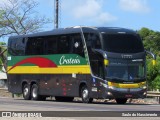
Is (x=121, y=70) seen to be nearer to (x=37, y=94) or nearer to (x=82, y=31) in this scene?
(x=82, y=31)

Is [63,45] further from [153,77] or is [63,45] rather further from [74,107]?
[153,77]

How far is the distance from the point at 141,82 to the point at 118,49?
2203 millimetres

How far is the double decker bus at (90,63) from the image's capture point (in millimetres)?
29062

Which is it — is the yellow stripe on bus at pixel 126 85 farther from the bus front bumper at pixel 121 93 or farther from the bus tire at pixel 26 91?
the bus tire at pixel 26 91

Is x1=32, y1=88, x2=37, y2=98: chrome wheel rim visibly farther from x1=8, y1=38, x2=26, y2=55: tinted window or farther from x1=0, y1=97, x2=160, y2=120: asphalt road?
x1=0, y1=97, x2=160, y2=120: asphalt road

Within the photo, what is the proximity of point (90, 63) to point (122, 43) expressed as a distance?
6.57 feet

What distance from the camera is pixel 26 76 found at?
35750mm

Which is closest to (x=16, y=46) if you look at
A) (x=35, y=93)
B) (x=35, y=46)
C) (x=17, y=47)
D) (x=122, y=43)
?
(x=17, y=47)

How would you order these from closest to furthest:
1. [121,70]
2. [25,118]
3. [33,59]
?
[25,118] < [121,70] < [33,59]

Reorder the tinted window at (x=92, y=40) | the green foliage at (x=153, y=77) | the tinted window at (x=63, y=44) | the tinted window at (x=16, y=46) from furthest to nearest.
Result: 1. the green foliage at (x=153, y=77)
2. the tinted window at (x=16, y=46)
3. the tinted window at (x=63, y=44)
4. the tinted window at (x=92, y=40)

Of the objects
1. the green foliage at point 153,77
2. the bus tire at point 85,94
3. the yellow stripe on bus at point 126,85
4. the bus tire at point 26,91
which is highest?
the yellow stripe on bus at point 126,85

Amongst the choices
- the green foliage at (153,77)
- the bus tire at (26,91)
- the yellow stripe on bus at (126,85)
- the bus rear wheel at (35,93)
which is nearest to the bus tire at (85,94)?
the yellow stripe on bus at (126,85)

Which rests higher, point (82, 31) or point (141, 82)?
point (82, 31)

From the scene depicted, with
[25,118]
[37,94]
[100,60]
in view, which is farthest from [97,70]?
[25,118]
